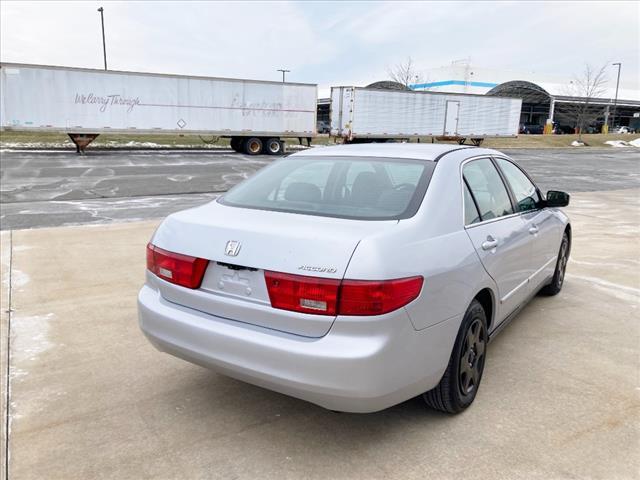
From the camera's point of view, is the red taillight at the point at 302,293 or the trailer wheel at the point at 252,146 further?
the trailer wheel at the point at 252,146

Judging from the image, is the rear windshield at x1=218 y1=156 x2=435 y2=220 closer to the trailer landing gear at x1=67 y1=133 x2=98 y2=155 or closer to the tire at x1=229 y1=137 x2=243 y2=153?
the trailer landing gear at x1=67 y1=133 x2=98 y2=155

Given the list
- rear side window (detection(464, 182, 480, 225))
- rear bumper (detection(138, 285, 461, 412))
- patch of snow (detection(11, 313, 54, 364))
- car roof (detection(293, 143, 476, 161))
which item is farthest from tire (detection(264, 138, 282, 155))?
rear bumper (detection(138, 285, 461, 412))

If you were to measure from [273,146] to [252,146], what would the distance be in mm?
1152

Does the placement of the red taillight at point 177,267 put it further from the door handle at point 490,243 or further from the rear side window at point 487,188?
the rear side window at point 487,188

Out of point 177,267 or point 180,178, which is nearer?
point 177,267

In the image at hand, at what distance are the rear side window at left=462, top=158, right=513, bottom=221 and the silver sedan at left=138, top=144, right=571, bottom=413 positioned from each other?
0.8 inches

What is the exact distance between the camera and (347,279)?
239cm

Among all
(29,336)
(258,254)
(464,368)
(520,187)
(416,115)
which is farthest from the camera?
(416,115)

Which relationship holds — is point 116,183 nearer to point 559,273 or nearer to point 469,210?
point 559,273

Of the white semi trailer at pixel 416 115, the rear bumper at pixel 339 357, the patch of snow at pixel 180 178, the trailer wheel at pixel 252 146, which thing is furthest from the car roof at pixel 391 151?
the white semi trailer at pixel 416 115

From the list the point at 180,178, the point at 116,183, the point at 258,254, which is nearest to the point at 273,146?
the point at 180,178

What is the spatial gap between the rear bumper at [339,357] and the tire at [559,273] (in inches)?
111

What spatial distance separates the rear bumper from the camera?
2.40 metres

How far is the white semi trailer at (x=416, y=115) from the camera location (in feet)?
95.8
